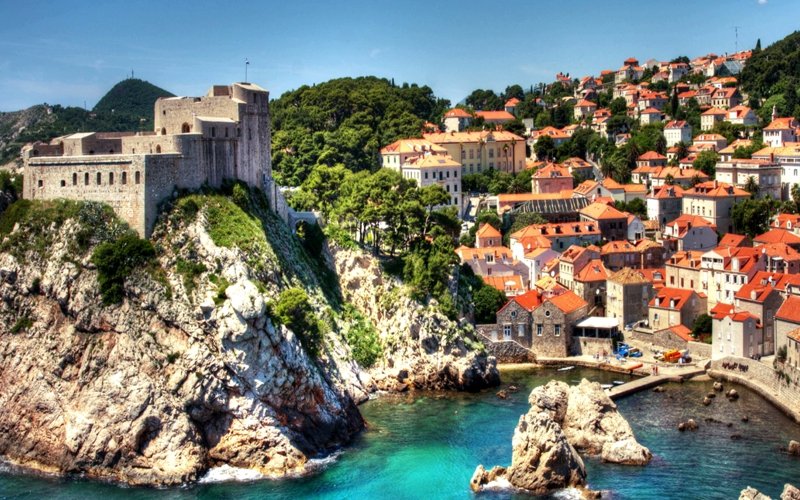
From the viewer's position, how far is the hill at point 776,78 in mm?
109062

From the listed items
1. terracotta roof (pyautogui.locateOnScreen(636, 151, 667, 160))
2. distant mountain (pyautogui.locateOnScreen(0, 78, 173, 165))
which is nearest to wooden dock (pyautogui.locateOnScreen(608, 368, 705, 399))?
terracotta roof (pyautogui.locateOnScreen(636, 151, 667, 160))

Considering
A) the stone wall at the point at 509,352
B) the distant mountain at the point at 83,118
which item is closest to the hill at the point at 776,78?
the stone wall at the point at 509,352

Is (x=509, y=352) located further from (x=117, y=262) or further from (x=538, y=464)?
(x=117, y=262)

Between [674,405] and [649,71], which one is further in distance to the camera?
[649,71]

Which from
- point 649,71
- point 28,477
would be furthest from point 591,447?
point 649,71

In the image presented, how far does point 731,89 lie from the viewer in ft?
389

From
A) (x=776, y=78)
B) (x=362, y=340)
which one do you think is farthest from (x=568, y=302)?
(x=776, y=78)

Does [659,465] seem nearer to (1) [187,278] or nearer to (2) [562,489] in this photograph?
(2) [562,489]

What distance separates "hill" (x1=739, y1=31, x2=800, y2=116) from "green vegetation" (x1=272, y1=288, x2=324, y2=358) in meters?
73.1

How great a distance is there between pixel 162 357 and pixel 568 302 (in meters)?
27.6

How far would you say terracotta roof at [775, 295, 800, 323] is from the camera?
54.1m

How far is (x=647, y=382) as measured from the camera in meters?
55.9

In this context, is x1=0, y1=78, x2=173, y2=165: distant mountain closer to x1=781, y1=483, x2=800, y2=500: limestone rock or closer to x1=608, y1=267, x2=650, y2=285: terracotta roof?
x1=608, y1=267, x2=650, y2=285: terracotta roof

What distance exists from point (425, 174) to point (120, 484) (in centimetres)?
4807
